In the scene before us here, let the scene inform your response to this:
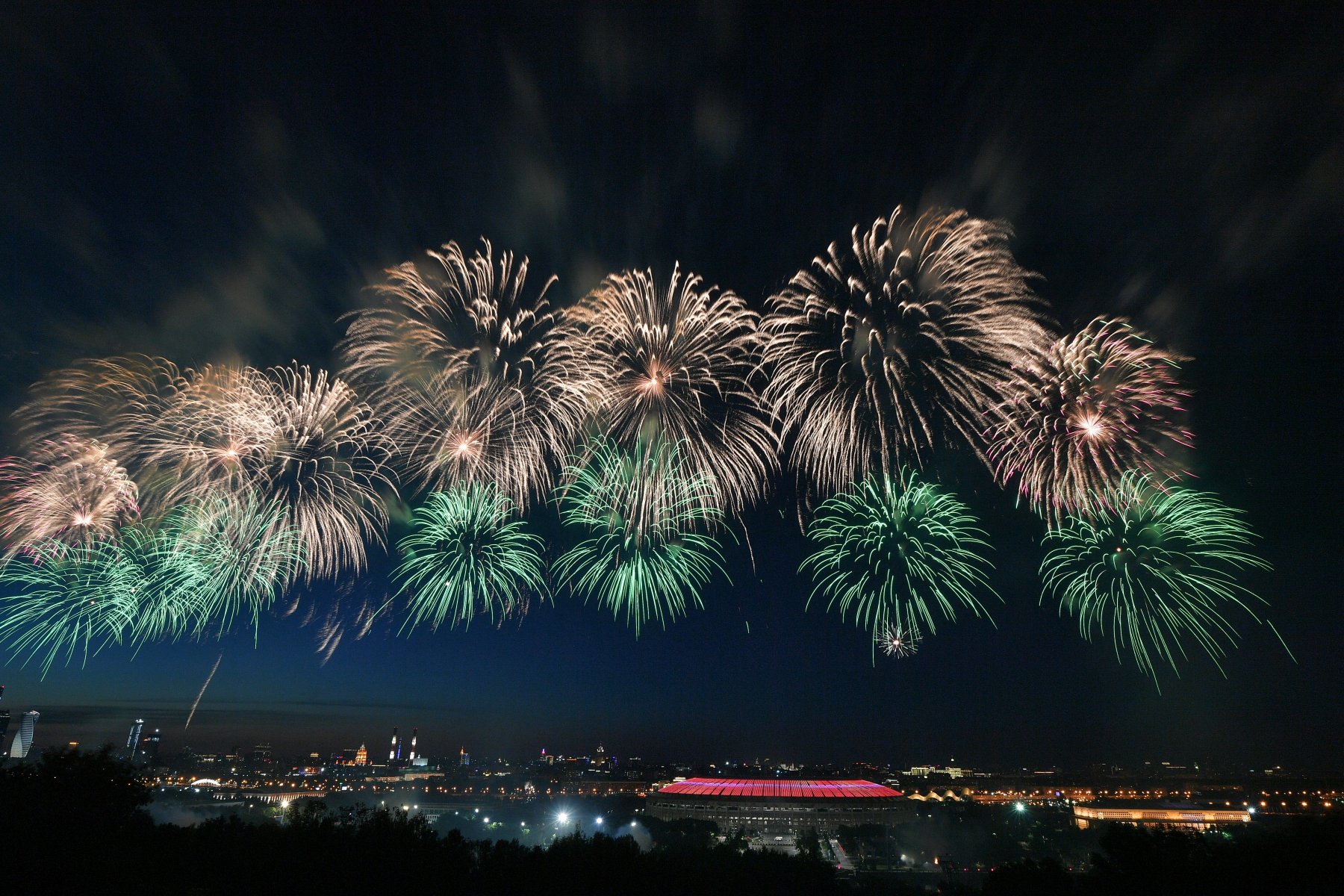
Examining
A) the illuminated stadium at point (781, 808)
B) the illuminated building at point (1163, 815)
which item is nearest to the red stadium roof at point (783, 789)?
the illuminated stadium at point (781, 808)

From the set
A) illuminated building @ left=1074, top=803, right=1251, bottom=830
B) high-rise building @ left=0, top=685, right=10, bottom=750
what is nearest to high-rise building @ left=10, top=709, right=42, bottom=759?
high-rise building @ left=0, top=685, right=10, bottom=750

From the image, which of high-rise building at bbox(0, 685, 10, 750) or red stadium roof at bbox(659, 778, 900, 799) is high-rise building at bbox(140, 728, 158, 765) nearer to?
high-rise building at bbox(0, 685, 10, 750)

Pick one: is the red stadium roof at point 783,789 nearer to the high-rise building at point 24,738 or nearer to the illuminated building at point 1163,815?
the illuminated building at point 1163,815

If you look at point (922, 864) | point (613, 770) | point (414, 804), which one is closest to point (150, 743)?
point (414, 804)

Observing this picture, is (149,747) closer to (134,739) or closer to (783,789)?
(134,739)

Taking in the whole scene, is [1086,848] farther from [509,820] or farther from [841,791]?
[509,820]

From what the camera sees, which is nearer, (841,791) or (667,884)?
(667,884)

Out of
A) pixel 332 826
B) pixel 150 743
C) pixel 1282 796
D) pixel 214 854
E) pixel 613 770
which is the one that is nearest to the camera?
pixel 214 854
